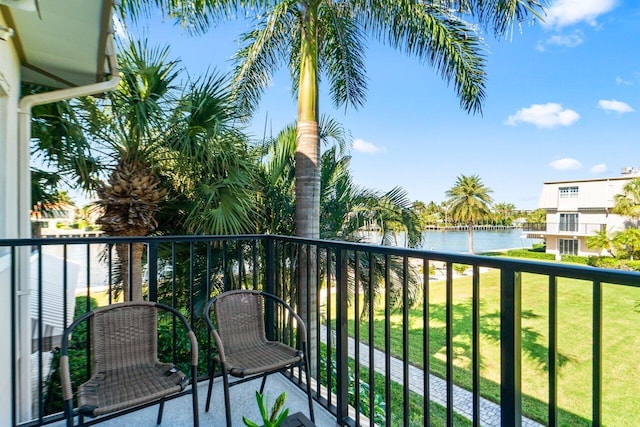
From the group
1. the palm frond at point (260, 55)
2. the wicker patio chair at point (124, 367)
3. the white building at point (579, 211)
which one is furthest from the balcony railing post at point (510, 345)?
the white building at point (579, 211)

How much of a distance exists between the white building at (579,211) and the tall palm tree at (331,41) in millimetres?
28480

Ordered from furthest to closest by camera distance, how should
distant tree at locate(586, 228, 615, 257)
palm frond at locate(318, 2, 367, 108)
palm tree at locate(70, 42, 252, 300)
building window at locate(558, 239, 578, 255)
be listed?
building window at locate(558, 239, 578, 255) → distant tree at locate(586, 228, 615, 257) → palm frond at locate(318, 2, 367, 108) → palm tree at locate(70, 42, 252, 300)

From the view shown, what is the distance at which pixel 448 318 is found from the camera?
4.82 feet

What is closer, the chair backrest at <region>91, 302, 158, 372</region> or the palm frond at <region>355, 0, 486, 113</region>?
the chair backrest at <region>91, 302, 158, 372</region>

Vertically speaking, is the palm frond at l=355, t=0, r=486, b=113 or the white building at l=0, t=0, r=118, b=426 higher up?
the palm frond at l=355, t=0, r=486, b=113

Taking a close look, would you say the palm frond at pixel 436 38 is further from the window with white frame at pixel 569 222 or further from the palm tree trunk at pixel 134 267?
the window with white frame at pixel 569 222

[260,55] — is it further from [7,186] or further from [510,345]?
[510,345]

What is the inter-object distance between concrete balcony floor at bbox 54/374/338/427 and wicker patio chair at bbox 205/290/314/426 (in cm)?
11

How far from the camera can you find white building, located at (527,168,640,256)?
26.8 metres

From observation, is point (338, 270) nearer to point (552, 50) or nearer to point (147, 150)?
point (147, 150)

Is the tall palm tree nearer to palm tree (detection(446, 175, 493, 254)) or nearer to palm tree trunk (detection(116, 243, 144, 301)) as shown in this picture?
palm tree trunk (detection(116, 243, 144, 301))

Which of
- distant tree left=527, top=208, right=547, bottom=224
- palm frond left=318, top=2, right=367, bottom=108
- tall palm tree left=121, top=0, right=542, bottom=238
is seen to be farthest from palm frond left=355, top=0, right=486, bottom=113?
distant tree left=527, top=208, right=547, bottom=224

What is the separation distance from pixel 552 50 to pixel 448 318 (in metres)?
25.9

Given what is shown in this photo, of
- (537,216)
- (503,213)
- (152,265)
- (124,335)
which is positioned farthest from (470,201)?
(124,335)
